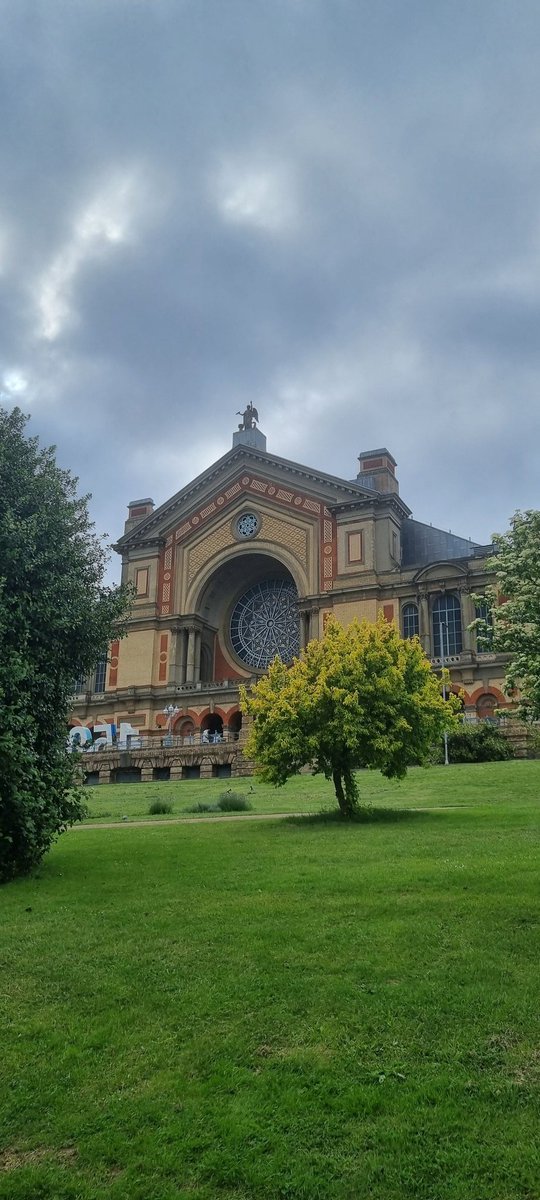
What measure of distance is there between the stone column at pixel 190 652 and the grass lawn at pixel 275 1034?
4677 centimetres

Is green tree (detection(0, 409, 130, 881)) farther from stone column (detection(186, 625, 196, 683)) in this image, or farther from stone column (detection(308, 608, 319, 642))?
stone column (detection(186, 625, 196, 683))

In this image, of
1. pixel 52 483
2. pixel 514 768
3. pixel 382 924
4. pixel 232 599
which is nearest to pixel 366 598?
pixel 232 599

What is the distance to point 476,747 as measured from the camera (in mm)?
35844

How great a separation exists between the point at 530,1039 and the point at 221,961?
132 inches

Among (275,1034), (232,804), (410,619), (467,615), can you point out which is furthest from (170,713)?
(275,1034)

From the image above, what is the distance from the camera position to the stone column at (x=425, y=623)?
52812 mm

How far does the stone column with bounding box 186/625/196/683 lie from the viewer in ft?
197

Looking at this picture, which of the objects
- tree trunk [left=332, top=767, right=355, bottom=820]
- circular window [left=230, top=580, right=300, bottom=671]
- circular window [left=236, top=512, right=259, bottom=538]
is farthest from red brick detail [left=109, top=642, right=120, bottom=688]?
tree trunk [left=332, top=767, right=355, bottom=820]

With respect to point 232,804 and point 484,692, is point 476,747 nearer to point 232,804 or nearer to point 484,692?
point 232,804

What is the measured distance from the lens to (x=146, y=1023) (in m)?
7.75

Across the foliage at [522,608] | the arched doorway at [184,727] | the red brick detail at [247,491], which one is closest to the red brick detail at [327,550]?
the red brick detail at [247,491]

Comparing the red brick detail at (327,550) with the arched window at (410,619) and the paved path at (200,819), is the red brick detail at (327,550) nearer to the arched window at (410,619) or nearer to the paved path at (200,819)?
the arched window at (410,619)

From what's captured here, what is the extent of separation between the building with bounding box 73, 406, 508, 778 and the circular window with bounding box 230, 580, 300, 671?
0.34ft

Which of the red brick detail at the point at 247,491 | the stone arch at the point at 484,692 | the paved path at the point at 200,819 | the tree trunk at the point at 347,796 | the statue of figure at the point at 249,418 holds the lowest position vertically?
the paved path at the point at 200,819
